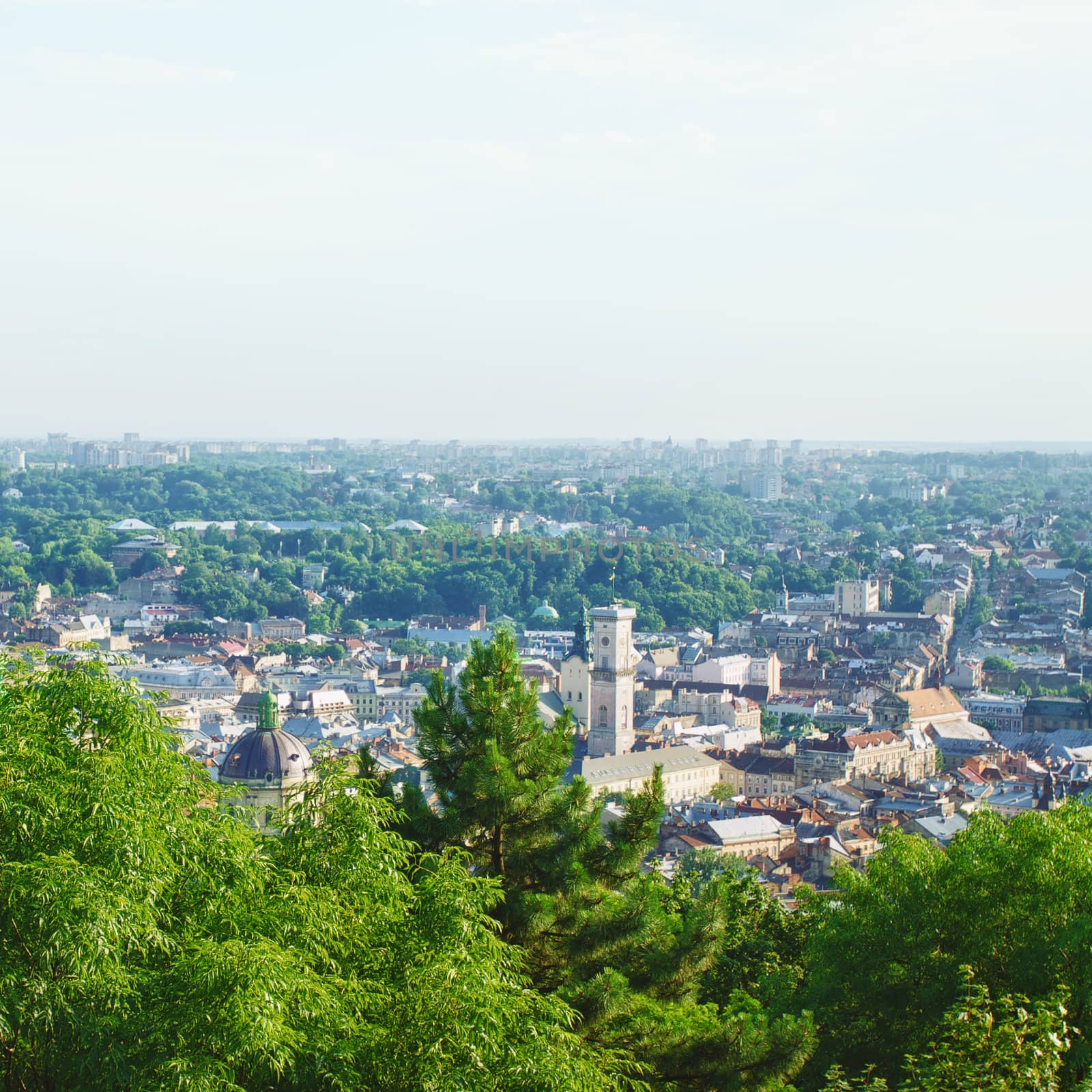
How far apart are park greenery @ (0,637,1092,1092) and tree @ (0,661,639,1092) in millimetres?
17

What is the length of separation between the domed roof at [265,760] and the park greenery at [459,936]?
8.24m

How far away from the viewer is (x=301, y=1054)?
9008 mm

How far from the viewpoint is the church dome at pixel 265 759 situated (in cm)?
2227

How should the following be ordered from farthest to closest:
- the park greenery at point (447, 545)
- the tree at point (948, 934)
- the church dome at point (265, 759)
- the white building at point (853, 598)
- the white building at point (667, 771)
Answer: the white building at point (853, 598), the park greenery at point (447, 545), the white building at point (667, 771), the church dome at point (265, 759), the tree at point (948, 934)

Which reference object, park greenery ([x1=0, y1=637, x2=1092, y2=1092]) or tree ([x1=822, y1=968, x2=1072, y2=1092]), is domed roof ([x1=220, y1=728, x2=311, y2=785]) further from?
tree ([x1=822, y1=968, x2=1072, y2=1092])

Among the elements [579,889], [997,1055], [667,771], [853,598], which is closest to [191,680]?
[667,771]

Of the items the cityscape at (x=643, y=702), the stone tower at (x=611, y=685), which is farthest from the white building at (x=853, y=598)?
the stone tower at (x=611, y=685)

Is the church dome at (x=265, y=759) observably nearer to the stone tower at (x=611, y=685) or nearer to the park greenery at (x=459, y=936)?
the park greenery at (x=459, y=936)

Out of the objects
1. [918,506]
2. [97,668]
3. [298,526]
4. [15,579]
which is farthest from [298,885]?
[918,506]

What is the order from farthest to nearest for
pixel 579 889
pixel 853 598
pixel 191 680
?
1. pixel 853 598
2. pixel 191 680
3. pixel 579 889

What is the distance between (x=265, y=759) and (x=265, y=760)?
0.07 ft

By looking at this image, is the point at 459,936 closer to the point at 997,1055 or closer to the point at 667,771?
the point at 997,1055

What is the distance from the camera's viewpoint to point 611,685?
1901 inches

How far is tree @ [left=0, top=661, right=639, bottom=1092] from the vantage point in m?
8.82
